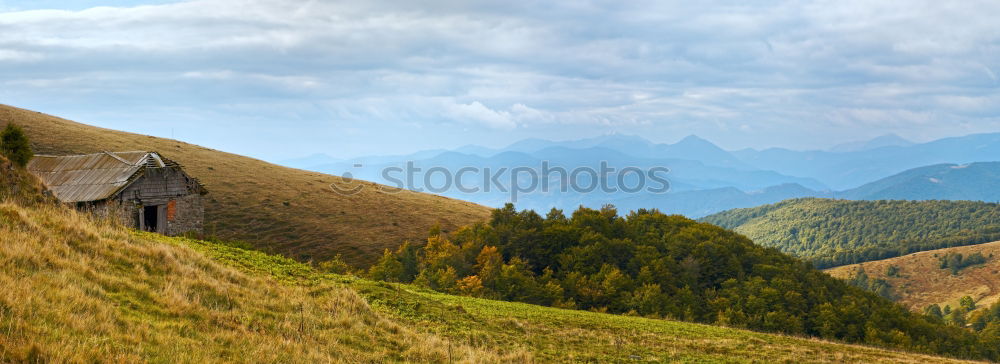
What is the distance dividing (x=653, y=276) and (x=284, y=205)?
151 ft

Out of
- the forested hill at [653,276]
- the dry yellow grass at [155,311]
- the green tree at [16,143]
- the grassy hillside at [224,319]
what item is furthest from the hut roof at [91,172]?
the dry yellow grass at [155,311]

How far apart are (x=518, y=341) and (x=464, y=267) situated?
33373 millimetres

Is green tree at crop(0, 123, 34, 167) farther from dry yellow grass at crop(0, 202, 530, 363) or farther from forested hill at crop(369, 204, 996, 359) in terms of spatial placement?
forested hill at crop(369, 204, 996, 359)

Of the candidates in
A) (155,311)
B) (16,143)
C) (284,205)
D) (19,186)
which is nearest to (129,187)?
(16,143)

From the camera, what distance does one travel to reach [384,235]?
6988 cm

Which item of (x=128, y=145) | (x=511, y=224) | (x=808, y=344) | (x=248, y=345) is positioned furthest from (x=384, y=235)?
(x=248, y=345)

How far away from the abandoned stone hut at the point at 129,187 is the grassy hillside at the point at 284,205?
1212 centimetres

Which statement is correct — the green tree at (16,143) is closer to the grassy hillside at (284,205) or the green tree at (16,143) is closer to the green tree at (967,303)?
the grassy hillside at (284,205)

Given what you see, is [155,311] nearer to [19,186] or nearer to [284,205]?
[19,186]

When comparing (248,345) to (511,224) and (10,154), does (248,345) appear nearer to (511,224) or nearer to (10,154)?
(10,154)

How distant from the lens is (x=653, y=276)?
2441 inches

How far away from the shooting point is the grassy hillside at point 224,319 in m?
11.1

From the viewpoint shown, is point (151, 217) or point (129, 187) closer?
point (129, 187)

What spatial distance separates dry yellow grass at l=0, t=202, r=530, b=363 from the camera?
10695 millimetres
